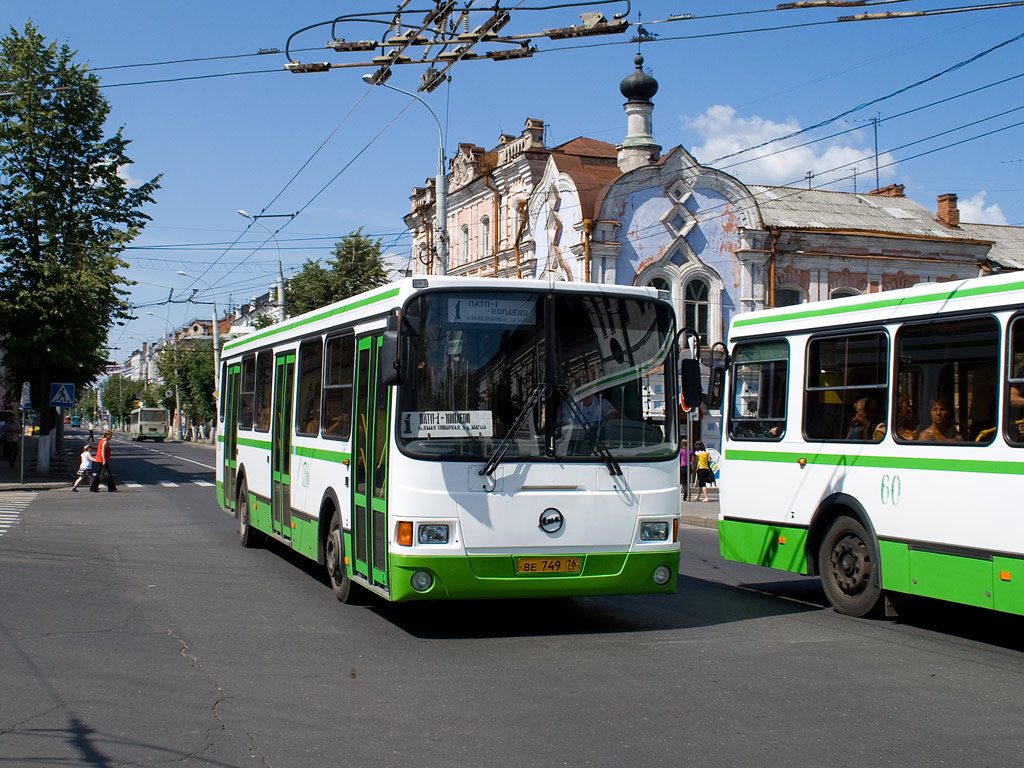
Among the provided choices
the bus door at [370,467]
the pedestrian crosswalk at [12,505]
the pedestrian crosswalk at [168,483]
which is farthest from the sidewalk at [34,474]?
the bus door at [370,467]

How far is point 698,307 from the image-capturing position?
38.0 meters

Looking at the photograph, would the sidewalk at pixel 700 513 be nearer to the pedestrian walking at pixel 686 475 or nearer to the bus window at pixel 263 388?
the pedestrian walking at pixel 686 475

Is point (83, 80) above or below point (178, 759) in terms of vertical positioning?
above

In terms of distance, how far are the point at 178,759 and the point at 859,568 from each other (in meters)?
6.60

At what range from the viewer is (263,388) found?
14.5 meters

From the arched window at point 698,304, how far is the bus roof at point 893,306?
25.8m

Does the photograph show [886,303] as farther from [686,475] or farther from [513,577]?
[686,475]

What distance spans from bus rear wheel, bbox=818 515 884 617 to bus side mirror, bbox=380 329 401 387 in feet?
14.6

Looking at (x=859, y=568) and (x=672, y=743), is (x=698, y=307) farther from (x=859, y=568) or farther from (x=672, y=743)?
(x=672, y=743)

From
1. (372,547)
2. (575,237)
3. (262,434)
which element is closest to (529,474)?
(372,547)

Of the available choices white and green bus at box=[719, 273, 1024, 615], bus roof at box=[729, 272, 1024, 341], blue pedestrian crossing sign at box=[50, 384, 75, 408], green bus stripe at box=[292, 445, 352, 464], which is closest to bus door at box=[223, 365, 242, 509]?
green bus stripe at box=[292, 445, 352, 464]

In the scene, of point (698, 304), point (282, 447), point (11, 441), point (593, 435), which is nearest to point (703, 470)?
point (698, 304)

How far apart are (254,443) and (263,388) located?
0.82 meters

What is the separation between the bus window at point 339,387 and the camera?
10.4 m
